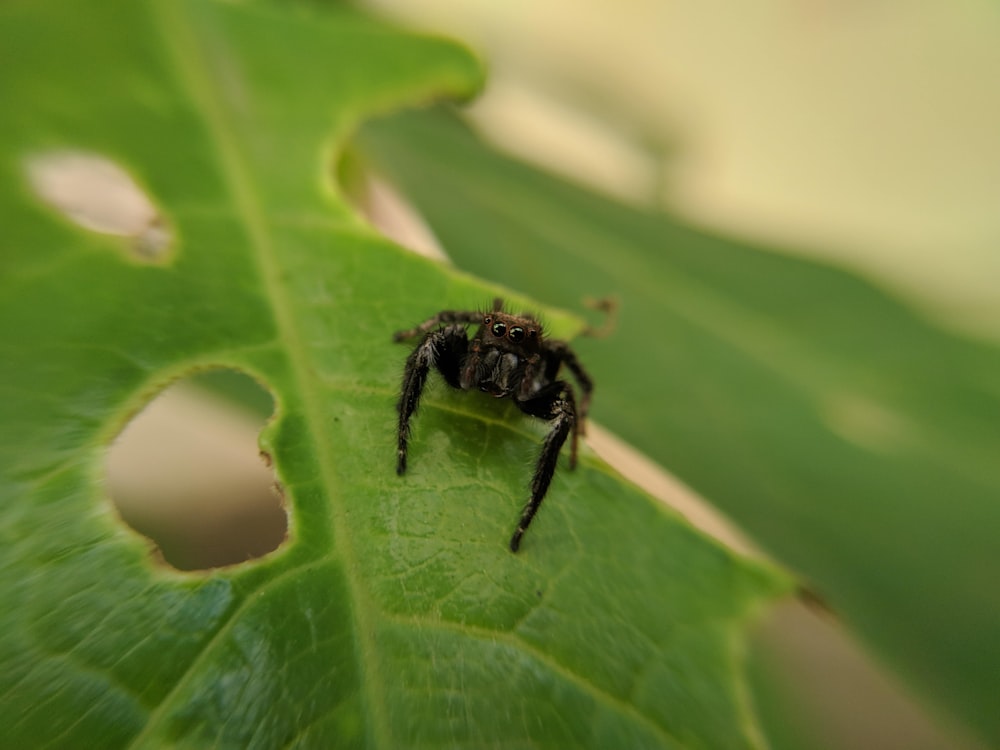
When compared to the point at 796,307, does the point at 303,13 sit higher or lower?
higher

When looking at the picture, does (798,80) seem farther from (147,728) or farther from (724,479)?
(147,728)

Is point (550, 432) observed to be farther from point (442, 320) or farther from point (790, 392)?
point (790, 392)

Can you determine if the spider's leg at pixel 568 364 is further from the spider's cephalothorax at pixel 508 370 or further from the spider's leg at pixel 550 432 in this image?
the spider's leg at pixel 550 432

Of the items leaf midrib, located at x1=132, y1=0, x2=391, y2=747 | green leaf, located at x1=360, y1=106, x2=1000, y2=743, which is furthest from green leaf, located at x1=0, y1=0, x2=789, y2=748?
green leaf, located at x1=360, y1=106, x2=1000, y2=743

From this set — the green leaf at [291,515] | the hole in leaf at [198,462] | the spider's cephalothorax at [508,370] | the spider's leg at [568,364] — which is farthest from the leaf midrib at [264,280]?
the spider's leg at [568,364]

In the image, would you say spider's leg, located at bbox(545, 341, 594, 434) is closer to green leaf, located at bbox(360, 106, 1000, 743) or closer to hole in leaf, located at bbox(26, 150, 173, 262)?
green leaf, located at bbox(360, 106, 1000, 743)

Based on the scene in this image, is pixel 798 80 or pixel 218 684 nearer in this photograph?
pixel 218 684

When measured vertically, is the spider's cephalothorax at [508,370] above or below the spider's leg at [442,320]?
below

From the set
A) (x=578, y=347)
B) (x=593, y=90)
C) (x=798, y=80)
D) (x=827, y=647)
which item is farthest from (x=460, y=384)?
(x=798, y=80)
